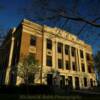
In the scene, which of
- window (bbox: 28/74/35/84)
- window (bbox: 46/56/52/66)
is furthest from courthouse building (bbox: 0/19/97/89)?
window (bbox: 28/74/35/84)

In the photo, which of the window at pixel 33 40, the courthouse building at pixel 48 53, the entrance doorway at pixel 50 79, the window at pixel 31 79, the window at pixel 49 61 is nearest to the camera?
the window at pixel 31 79

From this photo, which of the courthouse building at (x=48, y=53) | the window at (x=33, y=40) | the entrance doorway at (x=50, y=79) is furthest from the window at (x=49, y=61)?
the window at (x=33, y=40)

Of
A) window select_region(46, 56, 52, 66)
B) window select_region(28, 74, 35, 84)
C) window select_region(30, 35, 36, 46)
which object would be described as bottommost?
window select_region(28, 74, 35, 84)

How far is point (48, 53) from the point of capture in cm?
3219

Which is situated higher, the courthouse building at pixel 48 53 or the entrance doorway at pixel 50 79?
the courthouse building at pixel 48 53

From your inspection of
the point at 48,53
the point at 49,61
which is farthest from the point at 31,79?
the point at 48,53

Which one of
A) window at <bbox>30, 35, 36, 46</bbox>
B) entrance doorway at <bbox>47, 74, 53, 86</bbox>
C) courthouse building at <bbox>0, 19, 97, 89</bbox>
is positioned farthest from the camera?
window at <bbox>30, 35, 36, 46</bbox>

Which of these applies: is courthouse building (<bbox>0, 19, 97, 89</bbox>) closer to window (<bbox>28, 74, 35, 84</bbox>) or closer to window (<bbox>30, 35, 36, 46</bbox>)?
window (<bbox>30, 35, 36, 46</bbox>)

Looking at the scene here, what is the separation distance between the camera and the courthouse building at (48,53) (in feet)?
97.8

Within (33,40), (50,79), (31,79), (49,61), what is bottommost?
(31,79)

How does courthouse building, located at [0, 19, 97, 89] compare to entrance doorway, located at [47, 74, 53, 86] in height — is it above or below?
above

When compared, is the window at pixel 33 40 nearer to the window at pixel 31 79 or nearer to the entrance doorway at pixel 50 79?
the entrance doorway at pixel 50 79

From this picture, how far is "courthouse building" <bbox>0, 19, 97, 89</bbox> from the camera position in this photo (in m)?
29.8

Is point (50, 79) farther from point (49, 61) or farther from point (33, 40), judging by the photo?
point (33, 40)
